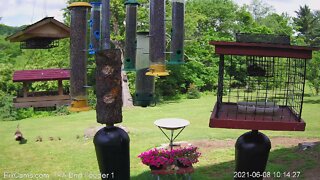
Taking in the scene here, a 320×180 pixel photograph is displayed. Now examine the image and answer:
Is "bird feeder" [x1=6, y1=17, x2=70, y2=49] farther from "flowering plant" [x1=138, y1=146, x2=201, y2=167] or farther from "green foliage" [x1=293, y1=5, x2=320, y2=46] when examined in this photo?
"green foliage" [x1=293, y1=5, x2=320, y2=46]

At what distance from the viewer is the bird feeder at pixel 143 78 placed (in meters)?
6.84

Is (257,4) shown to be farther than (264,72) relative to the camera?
Yes

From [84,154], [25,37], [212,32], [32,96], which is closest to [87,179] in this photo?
[84,154]

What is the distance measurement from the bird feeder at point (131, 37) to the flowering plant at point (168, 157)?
2.89 metres

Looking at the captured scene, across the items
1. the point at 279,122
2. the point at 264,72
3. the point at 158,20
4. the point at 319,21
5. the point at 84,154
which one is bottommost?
the point at 84,154

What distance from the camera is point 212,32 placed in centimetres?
3838

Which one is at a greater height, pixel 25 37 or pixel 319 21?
pixel 319 21

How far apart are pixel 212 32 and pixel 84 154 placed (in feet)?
92.3

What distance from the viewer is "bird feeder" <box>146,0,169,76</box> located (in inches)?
248

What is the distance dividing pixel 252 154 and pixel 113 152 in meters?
2.25

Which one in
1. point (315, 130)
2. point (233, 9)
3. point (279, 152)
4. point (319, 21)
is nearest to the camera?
point (279, 152)

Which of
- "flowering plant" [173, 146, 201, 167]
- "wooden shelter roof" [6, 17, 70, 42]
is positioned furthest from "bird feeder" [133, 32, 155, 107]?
"wooden shelter roof" [6, 17, 70, 42]

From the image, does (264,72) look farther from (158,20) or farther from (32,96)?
(32,96)

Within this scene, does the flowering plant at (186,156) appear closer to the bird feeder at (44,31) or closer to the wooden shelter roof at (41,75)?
the bird feeder at (44,31)
